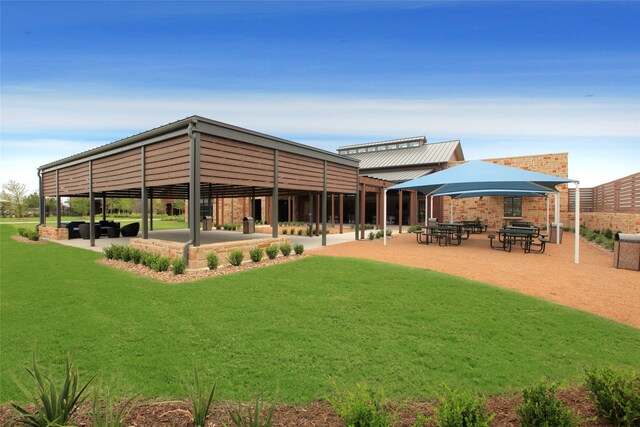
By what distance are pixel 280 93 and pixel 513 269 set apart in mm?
13439

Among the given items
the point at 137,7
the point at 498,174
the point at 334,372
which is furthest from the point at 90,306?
the point at 498,174

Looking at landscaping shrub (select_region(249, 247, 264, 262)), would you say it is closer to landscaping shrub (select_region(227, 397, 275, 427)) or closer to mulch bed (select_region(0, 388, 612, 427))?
mulch bed (select_region(0, 388, 612, 427))

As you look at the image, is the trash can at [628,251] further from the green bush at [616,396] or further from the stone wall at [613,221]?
the green bush at [616,396]

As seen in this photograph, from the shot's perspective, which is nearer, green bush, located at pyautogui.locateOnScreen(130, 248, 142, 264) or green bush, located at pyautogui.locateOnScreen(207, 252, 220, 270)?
green bush, located at pyautogui.locateOnScreen(207, 252, 220, 270)

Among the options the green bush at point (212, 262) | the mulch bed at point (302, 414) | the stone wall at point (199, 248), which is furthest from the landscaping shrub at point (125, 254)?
the mulch bed at point (302, 414)

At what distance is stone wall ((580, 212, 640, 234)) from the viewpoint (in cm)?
1307

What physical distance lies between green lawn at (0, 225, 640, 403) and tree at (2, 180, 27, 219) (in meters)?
51.4

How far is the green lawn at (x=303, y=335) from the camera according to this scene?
10.3ft

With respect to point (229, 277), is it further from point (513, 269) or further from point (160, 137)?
point (513, 269)

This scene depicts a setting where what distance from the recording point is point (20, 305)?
5.33 m

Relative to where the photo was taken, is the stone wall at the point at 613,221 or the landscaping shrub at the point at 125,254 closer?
the landscaping shrub at the point at 125,254

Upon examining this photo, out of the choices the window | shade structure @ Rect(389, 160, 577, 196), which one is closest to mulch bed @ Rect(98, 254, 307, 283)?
shade structure @ Rect(389, 160, 577, 196)

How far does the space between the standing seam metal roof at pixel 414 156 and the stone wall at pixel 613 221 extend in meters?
9.79

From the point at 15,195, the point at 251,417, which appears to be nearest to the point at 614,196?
the point at 251,417
